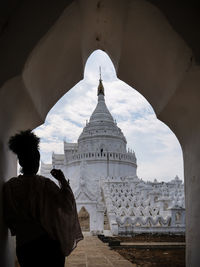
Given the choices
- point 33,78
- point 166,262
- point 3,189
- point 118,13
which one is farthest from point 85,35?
point 166,262

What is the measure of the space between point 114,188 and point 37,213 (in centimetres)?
2064

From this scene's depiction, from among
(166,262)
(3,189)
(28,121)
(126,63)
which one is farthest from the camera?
(166,262)

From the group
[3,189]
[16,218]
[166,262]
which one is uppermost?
[3,189]

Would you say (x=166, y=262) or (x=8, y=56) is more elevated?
(x=8, y=56)

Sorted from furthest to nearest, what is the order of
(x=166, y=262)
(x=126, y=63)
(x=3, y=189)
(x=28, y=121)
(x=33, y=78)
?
(x=166, y=262) → (x=126, y=63) → (x=28, y=121) → (x=33, y=78) → (x=3, y=189)

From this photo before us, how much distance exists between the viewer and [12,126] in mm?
3951

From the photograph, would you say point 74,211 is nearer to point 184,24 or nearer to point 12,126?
point 12,126

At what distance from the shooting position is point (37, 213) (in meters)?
2.95

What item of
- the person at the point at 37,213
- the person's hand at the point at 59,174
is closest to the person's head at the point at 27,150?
the person at the point at 37,213

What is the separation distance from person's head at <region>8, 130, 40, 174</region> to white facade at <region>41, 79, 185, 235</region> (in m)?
12.1

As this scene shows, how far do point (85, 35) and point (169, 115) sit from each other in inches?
56.8

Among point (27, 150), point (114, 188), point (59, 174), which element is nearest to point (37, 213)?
point (59, 174)

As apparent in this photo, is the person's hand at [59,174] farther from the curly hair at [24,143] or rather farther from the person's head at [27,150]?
the curly hair at [24,143]

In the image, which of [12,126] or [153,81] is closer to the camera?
[12,126]
